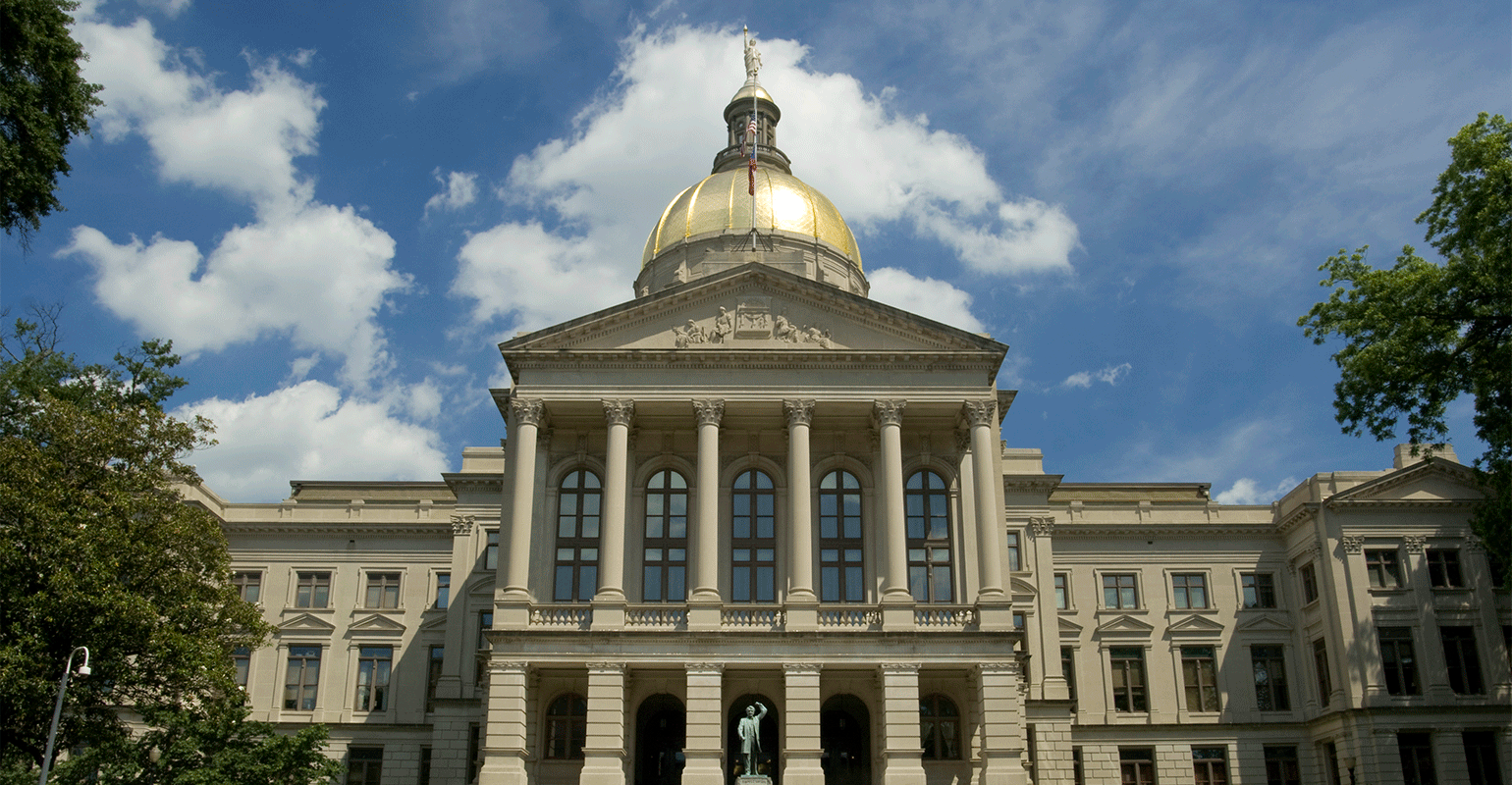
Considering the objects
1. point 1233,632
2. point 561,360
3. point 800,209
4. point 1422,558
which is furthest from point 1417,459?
point 561,360

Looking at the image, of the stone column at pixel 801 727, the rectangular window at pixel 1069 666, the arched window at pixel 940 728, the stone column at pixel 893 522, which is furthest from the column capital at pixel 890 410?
the rectangular window at pixel 1069 666

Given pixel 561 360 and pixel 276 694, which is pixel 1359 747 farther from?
pixel 276 694

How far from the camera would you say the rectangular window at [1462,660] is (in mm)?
47844

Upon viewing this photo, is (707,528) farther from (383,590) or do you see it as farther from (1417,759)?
(1417,759)

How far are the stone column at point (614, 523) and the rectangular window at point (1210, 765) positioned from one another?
2594 centimetres

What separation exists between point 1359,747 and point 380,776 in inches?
1462

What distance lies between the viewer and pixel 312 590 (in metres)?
53.5

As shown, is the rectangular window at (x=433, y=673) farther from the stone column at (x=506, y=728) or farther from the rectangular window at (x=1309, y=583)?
the rectangular window at (x=1309, y=583)

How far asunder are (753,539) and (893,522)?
5059 millimetres

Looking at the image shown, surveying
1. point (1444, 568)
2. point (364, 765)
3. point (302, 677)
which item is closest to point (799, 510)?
point (364, 765)

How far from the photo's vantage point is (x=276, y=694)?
51.3 metres

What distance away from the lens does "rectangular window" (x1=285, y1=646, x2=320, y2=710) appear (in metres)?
51.7

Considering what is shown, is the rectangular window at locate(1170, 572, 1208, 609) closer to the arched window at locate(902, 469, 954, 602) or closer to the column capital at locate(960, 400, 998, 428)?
the arched window at locate(902, 469, 954, 602)

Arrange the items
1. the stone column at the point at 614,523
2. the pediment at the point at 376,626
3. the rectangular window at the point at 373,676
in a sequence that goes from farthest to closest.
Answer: the pediment at the point at 376,626
the rectangular window at the point at 373,676
the stone column at the point at 614,523
